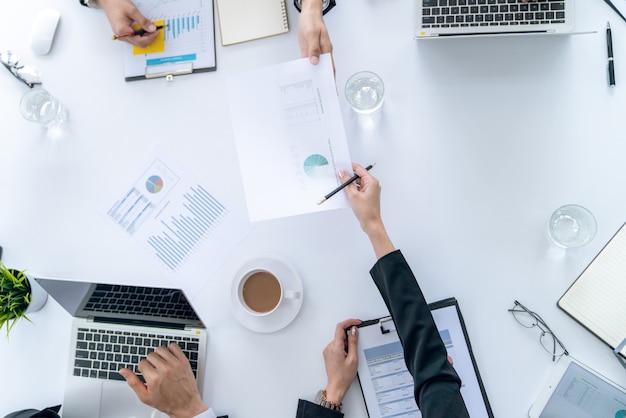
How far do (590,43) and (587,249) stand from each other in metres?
0.47

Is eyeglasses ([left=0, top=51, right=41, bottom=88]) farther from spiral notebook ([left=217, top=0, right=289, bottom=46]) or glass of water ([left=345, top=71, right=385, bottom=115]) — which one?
glass of water ([left=345, top=71, right=385, bottom=115])

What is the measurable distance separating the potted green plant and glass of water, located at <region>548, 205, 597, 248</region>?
1.23 m

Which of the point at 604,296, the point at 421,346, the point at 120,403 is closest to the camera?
the point at 421,346

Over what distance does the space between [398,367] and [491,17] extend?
2.67 feet

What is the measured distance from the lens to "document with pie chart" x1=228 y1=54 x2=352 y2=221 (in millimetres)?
1026

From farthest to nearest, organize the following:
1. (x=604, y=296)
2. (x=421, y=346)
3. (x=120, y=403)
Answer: (x=120, y=403) < (x=604, y=296) < (x=421, y=346)

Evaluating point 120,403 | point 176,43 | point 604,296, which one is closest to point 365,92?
point 176,43

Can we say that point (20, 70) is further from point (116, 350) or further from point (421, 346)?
point (421, 346)

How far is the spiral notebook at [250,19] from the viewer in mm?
1124

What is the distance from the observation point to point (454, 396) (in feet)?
2.90

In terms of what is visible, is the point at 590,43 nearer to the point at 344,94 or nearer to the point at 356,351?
the point at 344,94

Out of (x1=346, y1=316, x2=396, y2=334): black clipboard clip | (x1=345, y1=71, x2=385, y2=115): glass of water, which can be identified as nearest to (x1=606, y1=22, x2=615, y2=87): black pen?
(x1=345, y1=71, x2=385, y2=115): glass of water

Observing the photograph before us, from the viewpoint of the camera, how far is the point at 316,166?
1032 mm

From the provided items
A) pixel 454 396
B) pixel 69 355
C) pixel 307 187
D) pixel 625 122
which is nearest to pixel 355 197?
pixel 307 187
